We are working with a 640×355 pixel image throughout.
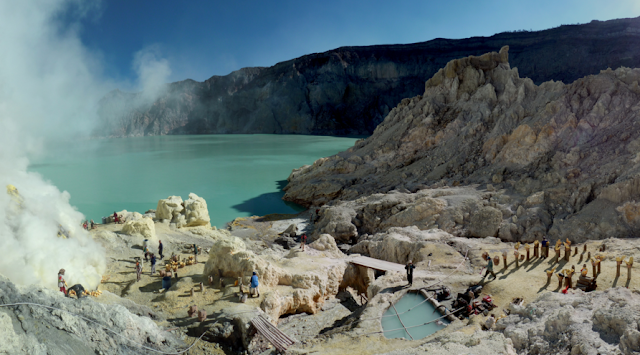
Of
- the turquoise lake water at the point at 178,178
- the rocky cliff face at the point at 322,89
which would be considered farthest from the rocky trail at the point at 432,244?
the rocky cliff face at the point at 322,89

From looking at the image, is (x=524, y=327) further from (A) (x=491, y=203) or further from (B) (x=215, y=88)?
(B) (x=215, y=88)

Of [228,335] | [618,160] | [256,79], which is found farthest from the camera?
[256,79]

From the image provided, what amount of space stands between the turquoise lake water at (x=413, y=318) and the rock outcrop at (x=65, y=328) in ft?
17.0

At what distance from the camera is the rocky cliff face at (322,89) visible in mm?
81500

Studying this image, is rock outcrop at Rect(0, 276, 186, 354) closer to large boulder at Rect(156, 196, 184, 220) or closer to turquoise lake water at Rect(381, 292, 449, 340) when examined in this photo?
turquoise lake water at Rect(381, 292, 449, 340)

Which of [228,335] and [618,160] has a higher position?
[618,160]

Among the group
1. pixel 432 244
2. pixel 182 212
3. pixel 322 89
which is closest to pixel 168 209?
pixel 182 212

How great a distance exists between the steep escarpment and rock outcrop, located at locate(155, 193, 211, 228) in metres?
6.54

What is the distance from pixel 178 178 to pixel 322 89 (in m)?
69.8

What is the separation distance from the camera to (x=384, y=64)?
343 ft

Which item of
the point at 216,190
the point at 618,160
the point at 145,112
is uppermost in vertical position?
the point at 145,112

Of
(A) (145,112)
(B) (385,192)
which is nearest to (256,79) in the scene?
(A) (145,112)

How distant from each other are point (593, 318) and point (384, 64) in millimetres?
102822

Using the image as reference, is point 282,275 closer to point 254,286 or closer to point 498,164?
point 254,286
